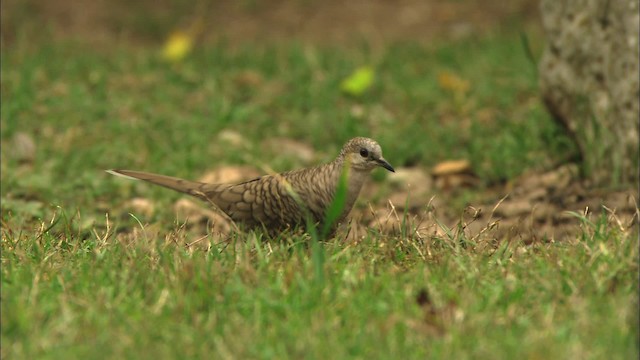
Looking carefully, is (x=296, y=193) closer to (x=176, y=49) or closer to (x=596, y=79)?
(x=596, y=79)

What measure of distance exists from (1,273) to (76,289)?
355 mm

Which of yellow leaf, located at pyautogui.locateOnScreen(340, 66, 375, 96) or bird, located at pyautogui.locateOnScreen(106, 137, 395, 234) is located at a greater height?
bird, located at pyautogui.locateOnScreen(106, 137, 395, 234)

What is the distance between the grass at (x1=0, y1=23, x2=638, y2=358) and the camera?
3.59 metres

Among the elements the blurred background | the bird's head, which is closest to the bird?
the bird's head

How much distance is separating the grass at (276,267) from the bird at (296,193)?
205 millimetres

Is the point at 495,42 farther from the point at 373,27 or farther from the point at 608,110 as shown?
the point at 608,110

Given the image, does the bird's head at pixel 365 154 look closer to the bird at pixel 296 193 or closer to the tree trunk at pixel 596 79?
the bird at pixel 296 193

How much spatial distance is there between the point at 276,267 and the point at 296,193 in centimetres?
79

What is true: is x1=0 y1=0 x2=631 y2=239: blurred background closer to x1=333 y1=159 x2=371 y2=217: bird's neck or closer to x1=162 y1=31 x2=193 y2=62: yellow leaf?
x1=162 y1=31 x2=193 y2=62: yellow leaf

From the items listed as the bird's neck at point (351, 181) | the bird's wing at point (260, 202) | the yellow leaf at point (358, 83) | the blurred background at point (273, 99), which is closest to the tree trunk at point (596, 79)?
the blurred background at point (273, 99)

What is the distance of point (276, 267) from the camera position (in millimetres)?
4324

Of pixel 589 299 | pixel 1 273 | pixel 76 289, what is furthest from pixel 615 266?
pixel 1 273

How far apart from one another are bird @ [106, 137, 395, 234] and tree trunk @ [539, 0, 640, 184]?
1793mm

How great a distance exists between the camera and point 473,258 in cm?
438
